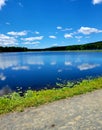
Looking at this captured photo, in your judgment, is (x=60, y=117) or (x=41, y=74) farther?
(x=41, y=74)

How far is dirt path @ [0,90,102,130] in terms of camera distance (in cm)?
836

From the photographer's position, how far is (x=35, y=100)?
12.2 meters

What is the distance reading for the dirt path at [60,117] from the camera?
8.36 m

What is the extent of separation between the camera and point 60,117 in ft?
30.5

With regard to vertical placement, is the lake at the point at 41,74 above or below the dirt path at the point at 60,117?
below

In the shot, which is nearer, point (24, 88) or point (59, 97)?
point (59, 97)

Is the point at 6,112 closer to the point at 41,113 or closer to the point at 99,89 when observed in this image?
the point at 41,113

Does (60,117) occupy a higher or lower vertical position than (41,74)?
higher

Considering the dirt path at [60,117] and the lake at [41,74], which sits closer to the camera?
the dirt path at [60,117]

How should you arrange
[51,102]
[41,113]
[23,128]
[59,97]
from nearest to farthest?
1. [23,128]
2. [41,113]
3. [51,102]
4. [59,97]

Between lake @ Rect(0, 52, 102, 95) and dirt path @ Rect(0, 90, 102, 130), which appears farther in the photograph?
lake @ Rect(0, 52, 102, 95)

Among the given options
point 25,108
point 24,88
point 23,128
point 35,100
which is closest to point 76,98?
point 35,100

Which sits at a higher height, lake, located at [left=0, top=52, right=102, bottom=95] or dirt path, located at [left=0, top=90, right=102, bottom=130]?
dirt path, located at [left=0, top=90, right=102, bottom=130]

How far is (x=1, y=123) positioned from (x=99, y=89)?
7844 millimetres
